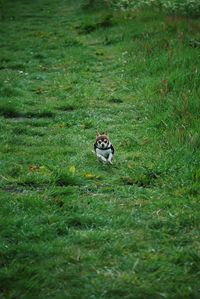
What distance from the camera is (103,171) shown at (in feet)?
31.8

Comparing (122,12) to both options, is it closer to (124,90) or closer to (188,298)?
(124,90)

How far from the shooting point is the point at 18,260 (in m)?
6.54

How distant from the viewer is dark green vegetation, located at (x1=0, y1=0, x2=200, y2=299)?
627cm

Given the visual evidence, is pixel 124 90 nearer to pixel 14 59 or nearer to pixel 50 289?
pixel 14 59

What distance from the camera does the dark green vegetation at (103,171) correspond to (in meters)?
6.27

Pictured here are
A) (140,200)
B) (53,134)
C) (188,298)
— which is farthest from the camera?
(53,134)

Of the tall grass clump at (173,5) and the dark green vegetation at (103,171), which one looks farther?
the tall grass clump at (173,5)

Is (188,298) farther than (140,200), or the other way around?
(140,200)

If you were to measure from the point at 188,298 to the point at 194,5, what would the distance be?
19.8 metres

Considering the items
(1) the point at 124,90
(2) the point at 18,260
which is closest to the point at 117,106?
(1) the point at 124,90

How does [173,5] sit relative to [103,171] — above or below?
above

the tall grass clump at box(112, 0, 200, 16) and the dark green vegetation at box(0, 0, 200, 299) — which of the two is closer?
the dark green vegetation at box(0, 0, 200, 299)

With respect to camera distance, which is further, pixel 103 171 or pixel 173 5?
pixel 173 5

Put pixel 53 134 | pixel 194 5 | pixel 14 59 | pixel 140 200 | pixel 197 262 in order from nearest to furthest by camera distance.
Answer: pixel 197 262, pixel 140 200, pixel 53 134, pixel 14 59, pixel 194 5
